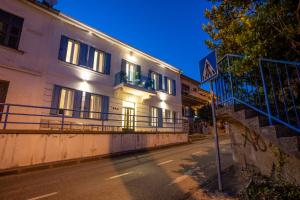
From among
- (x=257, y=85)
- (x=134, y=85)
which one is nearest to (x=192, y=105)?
(x=134, y=85)

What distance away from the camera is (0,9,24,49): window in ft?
28.4

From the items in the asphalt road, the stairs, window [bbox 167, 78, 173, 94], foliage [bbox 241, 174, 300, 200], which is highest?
window [bbox 167, 78, 173, 94]

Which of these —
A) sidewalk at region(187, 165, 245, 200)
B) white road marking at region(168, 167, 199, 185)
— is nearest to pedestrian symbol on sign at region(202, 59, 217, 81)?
sidewalk at region(187, 165, 245, 200)

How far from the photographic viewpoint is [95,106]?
11.3 metres

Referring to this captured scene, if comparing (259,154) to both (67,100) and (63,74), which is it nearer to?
(67,100)

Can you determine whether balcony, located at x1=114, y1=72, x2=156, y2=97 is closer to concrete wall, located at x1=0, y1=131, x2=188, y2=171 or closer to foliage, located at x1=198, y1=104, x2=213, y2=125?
concrete wall, located at x1=0, y1=131, x2=188, y2=171

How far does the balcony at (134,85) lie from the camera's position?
12219mm

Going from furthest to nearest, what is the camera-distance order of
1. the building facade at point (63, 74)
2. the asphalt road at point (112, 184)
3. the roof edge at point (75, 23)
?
1. the roof edge at point (75, 23)
2. the building facade at point (63, 74)
3. the asphalt road at point (112, 184)

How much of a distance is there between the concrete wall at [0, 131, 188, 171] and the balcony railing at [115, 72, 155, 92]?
14.1 ft

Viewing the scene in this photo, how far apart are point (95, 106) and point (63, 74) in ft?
9.36

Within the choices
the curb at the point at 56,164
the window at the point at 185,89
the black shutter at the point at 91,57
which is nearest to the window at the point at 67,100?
the black shutter at the point at 91,57

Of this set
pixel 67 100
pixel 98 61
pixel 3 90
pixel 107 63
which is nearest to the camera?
pixel 3 90

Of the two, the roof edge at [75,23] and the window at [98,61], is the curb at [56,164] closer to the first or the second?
the window at [98,61]

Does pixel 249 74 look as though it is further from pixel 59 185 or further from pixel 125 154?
pixel 125 154
